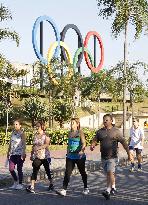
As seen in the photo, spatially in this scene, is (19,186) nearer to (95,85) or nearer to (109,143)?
(109,143)

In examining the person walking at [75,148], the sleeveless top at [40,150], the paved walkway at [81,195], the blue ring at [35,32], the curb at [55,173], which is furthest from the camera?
the blue ring at [35,32]

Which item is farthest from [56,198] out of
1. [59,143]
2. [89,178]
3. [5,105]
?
[5,105]

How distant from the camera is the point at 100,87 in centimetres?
5797

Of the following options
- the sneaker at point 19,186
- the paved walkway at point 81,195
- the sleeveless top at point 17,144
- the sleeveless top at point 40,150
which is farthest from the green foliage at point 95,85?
the sleeveless top at point 40,150

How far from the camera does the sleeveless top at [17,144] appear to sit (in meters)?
10.8

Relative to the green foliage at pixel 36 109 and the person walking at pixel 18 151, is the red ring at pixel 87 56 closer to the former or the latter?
the green foliage at pixel 36 109

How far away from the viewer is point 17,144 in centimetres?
1078

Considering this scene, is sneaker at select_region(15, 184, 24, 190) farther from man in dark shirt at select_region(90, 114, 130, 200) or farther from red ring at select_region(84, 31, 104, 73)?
red ring at select_region(84, 31, 104, 73)

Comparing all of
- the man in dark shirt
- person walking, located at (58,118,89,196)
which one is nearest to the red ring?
person walking, located at (58,118,89,196)

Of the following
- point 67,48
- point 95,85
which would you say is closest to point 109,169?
point 67,48

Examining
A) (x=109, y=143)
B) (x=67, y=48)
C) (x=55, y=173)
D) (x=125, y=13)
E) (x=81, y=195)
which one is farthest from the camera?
(x=67, y=48)

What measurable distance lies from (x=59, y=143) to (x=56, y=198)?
17440mm

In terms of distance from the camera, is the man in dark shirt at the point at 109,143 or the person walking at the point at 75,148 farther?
the person walking at the point at 75,148

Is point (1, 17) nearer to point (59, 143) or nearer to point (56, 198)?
point (59, 143)
